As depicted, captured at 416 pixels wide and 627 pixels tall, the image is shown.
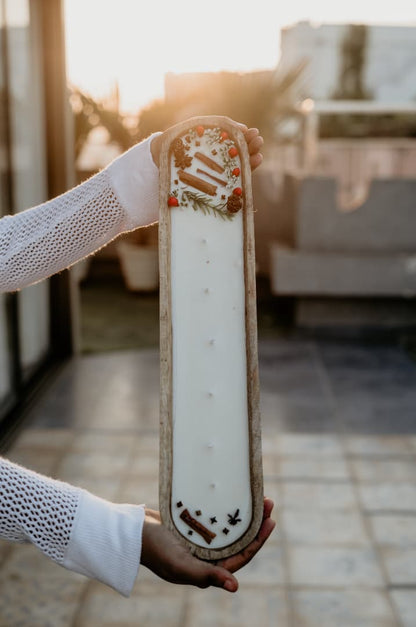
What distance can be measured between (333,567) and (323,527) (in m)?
0.31

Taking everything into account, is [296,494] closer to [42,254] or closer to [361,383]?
[361,383]

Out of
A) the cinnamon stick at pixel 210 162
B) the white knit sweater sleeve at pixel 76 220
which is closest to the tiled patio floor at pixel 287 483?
the white knit sweater sleeve at pixel 76 220

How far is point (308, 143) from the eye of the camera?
28.5 feet

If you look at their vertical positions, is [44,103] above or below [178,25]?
below

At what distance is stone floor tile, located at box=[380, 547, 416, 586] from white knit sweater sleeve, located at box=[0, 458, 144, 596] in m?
1.85

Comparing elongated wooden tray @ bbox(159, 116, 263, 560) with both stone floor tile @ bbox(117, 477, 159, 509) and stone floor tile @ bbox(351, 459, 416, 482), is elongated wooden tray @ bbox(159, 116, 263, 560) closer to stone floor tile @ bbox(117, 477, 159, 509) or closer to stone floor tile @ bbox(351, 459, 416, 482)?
stone floor tile @ bbox(117, 477, 159, 509)

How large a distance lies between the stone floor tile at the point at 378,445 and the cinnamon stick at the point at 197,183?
9.43 ft

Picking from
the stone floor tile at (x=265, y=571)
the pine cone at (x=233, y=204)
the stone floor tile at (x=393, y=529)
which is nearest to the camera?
the pine cone at (x=233, y=204)

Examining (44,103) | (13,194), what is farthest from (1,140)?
(44,103)

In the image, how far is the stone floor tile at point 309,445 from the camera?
12.7 ft

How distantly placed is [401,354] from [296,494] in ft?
9.06

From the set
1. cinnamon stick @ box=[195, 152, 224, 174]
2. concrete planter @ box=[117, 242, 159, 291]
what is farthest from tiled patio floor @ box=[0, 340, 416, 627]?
concrete planter @ box=[117, 242, 159, 291]

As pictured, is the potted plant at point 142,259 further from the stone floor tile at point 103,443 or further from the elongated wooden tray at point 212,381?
the elongated wooden tray at point 212,381

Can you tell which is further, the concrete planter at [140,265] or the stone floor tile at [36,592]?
the concrete planter at [140,265]
